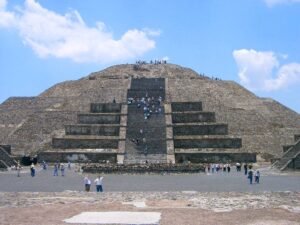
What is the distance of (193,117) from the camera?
49156 mm

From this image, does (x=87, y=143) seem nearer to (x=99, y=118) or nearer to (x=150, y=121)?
(x=99, y=118)

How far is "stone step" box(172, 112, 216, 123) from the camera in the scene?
48.8 meters

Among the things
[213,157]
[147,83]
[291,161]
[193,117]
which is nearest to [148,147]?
[213,157]

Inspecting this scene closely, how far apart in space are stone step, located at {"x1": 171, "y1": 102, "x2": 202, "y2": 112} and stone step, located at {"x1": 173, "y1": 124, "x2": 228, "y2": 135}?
567cm

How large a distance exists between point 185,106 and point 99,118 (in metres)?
9.01

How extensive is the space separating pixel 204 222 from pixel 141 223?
1.52 m

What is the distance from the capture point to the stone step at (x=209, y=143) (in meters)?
43.6

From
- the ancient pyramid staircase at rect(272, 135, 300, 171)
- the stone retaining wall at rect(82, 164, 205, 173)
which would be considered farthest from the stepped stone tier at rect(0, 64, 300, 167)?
the stone retaining wall at rect(82, 164, 205, 173)

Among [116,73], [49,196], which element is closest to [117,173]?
[49,196]

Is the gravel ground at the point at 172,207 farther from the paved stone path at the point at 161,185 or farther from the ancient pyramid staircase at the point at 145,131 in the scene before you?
the ancient pyramid staircase at the point at 145,131

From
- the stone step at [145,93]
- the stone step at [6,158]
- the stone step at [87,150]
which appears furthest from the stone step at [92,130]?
the stone step at [145,93]

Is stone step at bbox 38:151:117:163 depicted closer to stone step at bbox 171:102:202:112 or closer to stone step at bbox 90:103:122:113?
stone step at bbox 90:103:122:113

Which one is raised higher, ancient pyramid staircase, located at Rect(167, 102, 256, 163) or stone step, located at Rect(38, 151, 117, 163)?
ancient pyramid staircase, located at Rect(167, 102, 256, 163)

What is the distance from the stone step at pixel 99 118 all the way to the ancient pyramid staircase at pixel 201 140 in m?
4.78
